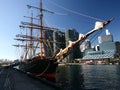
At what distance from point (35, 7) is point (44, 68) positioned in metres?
18.8

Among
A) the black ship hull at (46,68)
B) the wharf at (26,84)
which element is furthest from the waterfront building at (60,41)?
the wharf at (26,84)

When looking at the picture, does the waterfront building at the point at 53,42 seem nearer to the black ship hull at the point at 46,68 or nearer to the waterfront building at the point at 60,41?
the waterfront building at the point at 60,41

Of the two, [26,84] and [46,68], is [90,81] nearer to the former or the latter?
[46,68]

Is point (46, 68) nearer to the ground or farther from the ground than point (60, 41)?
nearer to the ground

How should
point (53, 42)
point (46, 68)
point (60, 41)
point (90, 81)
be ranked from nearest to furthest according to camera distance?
point (46, 68) → point (90, 81) → point (53, 42) → point (60, 41)

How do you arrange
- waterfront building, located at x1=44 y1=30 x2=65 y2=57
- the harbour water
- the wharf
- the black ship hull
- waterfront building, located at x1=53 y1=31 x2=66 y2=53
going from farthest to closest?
waterfront building, located at x1=53 y1=31 x2=66 y2=53 < waterfront building, located at x1=44 y1=30 x2=65 y2=57 < the black ship hull < the harbour water < the wharf

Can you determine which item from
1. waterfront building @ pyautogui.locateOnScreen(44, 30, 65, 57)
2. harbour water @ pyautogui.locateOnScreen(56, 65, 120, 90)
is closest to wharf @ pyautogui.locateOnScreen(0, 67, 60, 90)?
harbour water @ pyautogui.locateOnScreen(56, 65, 120, 90)

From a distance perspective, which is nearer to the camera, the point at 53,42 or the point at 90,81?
the point at 90,81

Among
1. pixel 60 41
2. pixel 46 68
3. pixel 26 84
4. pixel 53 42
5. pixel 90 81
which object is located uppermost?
pixel 60 41

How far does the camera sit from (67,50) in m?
30.4

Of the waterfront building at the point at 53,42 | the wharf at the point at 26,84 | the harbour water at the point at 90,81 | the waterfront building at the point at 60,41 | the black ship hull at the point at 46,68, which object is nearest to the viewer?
the wharf at the point at 26,84

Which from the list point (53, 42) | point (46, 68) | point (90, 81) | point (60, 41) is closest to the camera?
point (46, 68)

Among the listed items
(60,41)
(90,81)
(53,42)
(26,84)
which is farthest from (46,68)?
(60,41)

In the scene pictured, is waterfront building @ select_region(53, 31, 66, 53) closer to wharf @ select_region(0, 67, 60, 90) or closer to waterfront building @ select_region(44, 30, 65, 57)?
waterfront building @ select_region(44, 30, 65, 57)
